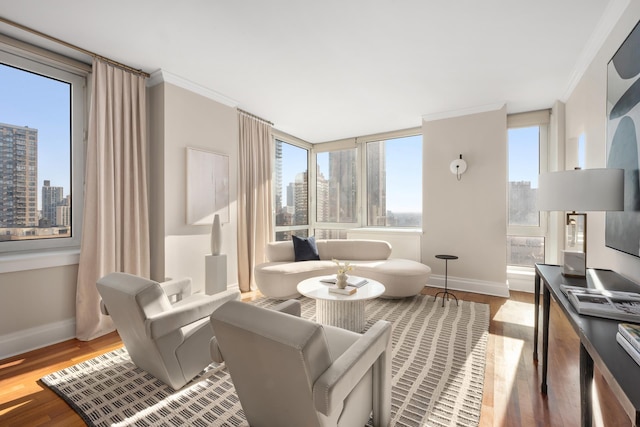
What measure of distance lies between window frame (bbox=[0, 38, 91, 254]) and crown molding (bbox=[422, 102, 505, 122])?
14.0 feet

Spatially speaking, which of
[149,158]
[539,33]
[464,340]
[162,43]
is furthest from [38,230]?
[539,33]

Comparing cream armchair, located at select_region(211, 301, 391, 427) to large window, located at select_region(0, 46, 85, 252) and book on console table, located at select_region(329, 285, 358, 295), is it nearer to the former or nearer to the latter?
book on console table, located at select_region(329, 285, 358, 295)

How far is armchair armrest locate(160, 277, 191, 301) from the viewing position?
250cm

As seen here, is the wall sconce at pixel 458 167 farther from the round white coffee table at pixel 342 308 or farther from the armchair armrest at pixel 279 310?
the armchair armrest at pixel 279 310

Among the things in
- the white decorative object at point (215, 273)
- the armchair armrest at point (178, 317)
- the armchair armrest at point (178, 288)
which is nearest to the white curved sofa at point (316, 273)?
the white decorative object at point (215, 273)

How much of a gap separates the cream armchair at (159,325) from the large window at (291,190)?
3257 mm

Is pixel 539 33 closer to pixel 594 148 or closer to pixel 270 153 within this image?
pixel 594 148

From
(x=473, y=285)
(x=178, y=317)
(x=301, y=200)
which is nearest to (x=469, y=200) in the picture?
(x=473, y=285)

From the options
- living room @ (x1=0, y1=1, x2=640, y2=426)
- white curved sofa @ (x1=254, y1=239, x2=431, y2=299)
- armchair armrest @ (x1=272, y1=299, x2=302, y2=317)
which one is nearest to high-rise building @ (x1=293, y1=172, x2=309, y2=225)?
living room @ (x1=0, y1=1, x2=640, y2=426)

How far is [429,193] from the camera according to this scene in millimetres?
4551

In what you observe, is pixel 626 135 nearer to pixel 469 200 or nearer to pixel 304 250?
pixel 469 200

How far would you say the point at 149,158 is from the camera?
3.31 metres

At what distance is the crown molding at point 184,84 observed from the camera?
3141mm

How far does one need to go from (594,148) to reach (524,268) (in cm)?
243
